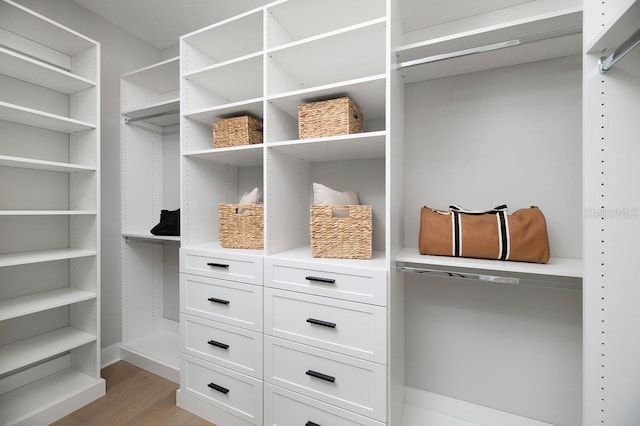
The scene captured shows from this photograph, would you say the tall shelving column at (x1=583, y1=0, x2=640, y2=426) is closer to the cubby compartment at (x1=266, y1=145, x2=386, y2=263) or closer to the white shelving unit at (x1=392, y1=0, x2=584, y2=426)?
the white shelving unit at (x1=392, y1=0, x2=584, y2=426)

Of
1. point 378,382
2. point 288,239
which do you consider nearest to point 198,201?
point 288,239

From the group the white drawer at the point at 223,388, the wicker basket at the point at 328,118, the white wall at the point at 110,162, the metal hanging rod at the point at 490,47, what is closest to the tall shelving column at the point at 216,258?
the white drawer at the point at 223,388

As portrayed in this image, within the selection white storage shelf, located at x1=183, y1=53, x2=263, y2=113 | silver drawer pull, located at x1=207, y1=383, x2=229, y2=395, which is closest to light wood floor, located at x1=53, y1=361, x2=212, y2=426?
silver drawer pull, located at x1=207, y1=383, x2=229, y2=395

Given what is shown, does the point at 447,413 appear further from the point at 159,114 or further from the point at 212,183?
the point at 159,114

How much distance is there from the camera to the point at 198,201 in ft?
6.13

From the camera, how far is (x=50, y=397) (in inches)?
65.9

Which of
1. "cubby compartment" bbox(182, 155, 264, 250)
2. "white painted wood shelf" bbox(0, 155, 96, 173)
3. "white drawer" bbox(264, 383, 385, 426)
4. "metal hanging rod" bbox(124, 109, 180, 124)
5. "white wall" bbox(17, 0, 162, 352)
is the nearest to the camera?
"white drawer" bbox(264, 383, 385, 426)

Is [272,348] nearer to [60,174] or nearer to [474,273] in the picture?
[474,273]

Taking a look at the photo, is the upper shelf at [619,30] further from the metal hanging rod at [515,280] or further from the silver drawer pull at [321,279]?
the silver drawer pull at [321,279]

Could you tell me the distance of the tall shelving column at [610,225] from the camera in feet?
2.67

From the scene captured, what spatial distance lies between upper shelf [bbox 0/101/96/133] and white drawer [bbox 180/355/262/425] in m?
1.60

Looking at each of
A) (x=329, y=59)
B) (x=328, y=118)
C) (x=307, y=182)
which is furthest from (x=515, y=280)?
(x=329, y=59)

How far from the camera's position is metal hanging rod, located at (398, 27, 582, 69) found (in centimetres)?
113

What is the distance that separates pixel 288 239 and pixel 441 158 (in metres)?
1.00
